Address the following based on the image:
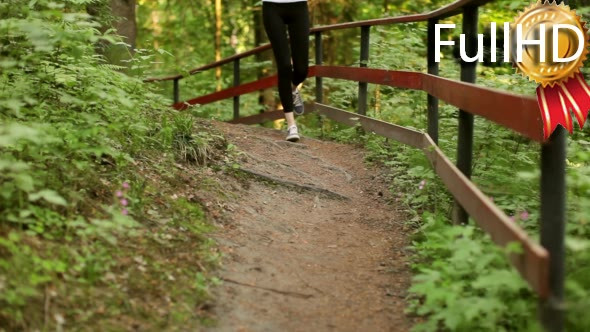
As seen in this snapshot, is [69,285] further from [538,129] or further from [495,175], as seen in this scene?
[495,175]

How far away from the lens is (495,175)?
5309 millimetres

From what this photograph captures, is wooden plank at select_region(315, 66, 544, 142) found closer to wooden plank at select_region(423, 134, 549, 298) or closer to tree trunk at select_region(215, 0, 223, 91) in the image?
wooden plank at select_region(423, 134, 549, 298)

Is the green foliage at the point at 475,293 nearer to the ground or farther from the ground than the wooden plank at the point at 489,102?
nearer to the ground

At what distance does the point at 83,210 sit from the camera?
4020 millimetres

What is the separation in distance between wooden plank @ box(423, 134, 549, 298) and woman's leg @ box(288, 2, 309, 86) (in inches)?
131

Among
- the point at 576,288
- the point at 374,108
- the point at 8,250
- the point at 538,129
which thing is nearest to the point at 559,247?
the point at 576,288

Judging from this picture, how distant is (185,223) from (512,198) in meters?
2.18

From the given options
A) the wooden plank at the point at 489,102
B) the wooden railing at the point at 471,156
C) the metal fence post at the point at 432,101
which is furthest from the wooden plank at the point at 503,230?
the metal fence post at the point at 432,101

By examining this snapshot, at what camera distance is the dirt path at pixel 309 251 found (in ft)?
12.7

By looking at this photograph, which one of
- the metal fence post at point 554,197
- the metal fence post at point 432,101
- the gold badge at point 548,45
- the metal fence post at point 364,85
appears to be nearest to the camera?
the metal fence post at point 554,197

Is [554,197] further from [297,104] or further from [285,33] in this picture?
[297,104]

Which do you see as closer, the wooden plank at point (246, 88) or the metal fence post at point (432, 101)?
the metal fence post at point (432, 101)

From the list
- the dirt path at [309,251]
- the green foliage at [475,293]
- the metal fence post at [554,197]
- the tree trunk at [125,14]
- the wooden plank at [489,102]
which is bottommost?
the dirt path at [309,251]

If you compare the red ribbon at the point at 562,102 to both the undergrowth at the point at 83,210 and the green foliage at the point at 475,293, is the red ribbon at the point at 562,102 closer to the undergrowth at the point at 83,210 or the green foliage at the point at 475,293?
the green foliage at the point at 475,293
